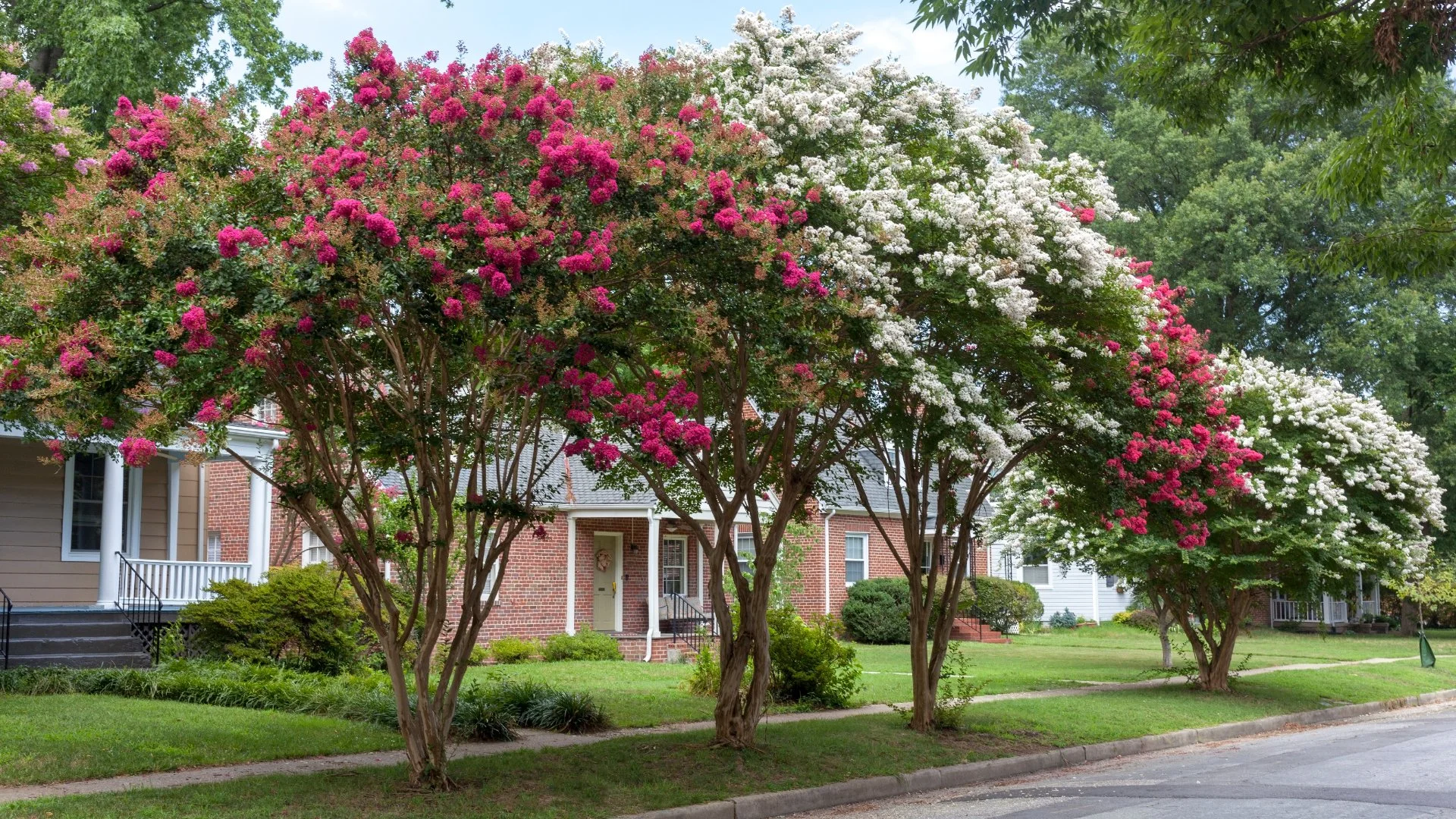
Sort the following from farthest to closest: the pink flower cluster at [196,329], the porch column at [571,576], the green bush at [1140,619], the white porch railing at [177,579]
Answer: the green bush at [1140,619] → the porch column at [571,576] → the white porch railing at [177,579] → the pink flower cluster at [196,329]

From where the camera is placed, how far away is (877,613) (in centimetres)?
3009

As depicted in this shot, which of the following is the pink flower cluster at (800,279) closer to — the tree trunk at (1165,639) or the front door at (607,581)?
the tree trunk at (1165,639)

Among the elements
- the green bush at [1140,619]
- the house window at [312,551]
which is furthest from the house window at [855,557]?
the house window at [312,551]

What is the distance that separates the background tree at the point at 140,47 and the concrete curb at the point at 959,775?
1506cm

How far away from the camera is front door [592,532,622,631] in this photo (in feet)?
87.6

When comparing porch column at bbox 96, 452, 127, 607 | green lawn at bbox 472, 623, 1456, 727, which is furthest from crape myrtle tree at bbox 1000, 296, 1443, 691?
A: porch column at bbox 96, 452, 127, 607

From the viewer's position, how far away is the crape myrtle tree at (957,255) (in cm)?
1045

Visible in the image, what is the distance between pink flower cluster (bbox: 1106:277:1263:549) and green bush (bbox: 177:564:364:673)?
10.1 m

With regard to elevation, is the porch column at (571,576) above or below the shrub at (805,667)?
above

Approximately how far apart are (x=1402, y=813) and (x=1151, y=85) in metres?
5.73

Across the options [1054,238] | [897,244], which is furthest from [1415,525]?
[897,244]

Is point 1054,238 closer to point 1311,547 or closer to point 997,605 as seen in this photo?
point 1311,547

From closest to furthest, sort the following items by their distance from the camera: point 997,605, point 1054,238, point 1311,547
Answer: point 1054,238 → point 1311,547 → point 997,605

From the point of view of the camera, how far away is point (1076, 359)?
491 inches
